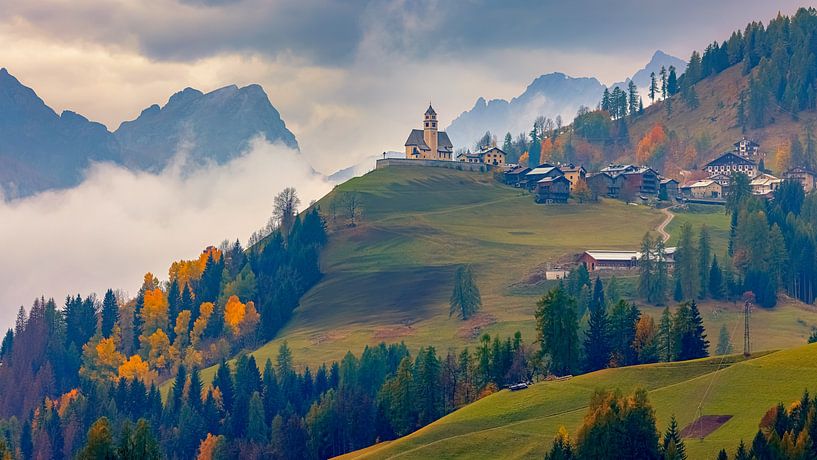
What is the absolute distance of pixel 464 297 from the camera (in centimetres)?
19288

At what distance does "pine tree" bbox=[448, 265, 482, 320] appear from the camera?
192250 millimetres

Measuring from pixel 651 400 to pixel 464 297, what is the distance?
239 ft

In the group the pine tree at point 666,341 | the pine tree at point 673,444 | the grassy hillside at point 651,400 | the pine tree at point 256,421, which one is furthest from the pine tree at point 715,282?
the pine tree at point 673,444

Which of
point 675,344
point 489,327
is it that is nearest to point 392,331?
point 489,327

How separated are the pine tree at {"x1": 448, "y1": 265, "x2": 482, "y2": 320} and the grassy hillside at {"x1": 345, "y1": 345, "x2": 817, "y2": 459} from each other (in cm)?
5786

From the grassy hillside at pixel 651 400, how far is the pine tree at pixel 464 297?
190 ft

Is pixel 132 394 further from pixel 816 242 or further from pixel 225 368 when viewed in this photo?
Result: pixel 816 242

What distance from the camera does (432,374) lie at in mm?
146250

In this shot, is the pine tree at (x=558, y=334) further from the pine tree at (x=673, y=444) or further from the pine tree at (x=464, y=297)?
the pine tree at (x=464, y=297)

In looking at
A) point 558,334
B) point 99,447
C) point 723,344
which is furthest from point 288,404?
point 99,447

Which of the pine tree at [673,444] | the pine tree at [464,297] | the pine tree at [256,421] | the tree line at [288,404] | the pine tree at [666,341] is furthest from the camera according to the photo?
the pine tree at [464,297]

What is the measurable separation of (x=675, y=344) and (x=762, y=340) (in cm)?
2565

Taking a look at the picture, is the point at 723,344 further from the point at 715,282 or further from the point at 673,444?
the point at 673,444

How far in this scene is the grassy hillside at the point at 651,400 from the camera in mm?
114625
